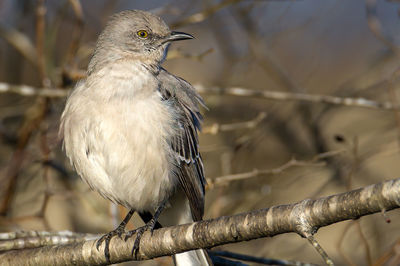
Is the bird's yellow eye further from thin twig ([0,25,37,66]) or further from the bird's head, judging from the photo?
thin twig ([0,25,37,66])

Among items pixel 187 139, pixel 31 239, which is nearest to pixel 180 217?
pixel 187 139

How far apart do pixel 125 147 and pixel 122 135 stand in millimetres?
100

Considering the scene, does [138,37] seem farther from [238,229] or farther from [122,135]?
[238,229]

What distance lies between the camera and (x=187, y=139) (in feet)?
14.9

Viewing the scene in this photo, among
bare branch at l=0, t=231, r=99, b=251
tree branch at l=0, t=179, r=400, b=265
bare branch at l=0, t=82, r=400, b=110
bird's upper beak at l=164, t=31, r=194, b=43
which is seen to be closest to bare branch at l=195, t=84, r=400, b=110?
bare branch at l=0, t=82, r=400, b=110

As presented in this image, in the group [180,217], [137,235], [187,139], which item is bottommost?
[137,235]

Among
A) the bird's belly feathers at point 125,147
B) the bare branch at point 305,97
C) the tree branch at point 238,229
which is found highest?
the bare branch at point 305,97

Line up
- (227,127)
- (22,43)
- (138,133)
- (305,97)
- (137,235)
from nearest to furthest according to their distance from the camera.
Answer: (137,235)
(138,133)
(227,127)
(305,97)
(22,43)

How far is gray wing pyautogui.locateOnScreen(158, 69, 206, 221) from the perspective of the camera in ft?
14.4

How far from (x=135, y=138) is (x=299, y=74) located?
544 cm

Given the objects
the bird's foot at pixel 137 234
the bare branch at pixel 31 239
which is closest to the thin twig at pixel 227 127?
the bird's foot at pixel 137 234

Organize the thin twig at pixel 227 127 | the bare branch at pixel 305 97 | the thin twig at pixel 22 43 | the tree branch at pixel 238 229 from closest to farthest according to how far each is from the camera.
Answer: the tree branch at pixel 238 229 < the thin twig at pixel 227 127 < the bare branch at pixel 305 97 < the thin twig at pixel 22 43

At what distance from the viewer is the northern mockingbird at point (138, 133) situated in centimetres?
408

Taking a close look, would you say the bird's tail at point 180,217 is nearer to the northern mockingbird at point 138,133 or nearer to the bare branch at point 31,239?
the northern mockingbird at point 138,133
